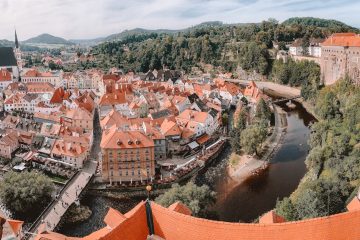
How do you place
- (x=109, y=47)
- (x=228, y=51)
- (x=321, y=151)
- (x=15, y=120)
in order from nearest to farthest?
(x=321, y=151), (x=15, y=120), (x=228, y=51), (x=109, y=47)

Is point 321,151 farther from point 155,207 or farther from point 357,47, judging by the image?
point 357,47

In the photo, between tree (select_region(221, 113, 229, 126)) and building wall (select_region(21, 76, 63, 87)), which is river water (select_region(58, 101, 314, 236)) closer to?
tree (select_region(221, 113, 229, 126))

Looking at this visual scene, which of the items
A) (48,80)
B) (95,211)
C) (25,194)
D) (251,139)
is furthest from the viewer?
(48,80)

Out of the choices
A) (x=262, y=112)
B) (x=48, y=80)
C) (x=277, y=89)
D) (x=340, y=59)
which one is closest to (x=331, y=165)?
(x=262, y=112)

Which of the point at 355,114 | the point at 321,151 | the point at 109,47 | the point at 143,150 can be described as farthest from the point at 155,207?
the point at 109,47

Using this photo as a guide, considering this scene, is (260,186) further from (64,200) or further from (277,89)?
(277,89)

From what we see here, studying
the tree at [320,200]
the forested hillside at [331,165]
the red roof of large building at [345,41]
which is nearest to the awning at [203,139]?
the forested hillside at [331,165]

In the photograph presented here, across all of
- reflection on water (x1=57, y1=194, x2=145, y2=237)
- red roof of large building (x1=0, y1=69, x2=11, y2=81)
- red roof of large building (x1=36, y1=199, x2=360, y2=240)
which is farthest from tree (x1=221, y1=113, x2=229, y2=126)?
red roof of large building (x1=0, y1=69, x2=11, y2=81)
